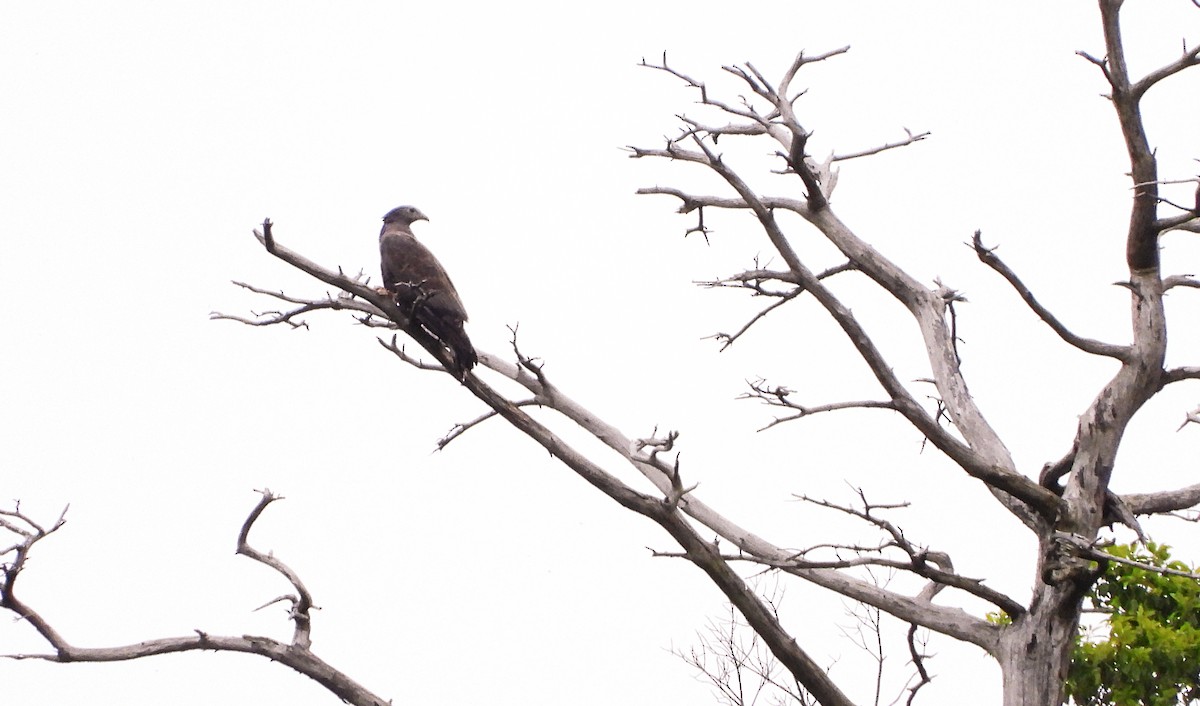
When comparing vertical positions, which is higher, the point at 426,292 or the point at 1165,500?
the point at 1165,500

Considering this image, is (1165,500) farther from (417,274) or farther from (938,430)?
(417,274)

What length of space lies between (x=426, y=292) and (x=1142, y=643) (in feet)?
18.2

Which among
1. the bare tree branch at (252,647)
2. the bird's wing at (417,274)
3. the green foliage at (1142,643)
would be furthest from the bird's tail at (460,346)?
the green foliage at (1142,643)

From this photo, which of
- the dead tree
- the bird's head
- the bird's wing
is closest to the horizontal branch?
the dead tree

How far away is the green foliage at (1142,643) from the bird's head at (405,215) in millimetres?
5924

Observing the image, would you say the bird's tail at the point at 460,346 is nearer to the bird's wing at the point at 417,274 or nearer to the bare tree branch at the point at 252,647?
the bird's wing at the point at 417,274

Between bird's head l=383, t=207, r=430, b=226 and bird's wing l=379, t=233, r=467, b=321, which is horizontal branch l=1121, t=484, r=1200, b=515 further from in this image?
bird's head l=383, t=207, r=430, b=226

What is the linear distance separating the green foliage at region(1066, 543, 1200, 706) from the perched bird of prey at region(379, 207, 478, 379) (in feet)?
16.0

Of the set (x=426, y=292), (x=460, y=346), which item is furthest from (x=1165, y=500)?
(x=426, y=292)

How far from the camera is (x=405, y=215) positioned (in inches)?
394

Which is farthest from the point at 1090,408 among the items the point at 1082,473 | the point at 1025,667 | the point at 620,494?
the point at 620,494

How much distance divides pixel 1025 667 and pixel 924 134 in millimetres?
4521

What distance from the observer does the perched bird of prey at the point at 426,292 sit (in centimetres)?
779

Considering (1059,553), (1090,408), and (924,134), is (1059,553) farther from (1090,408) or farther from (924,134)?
(924,134)
